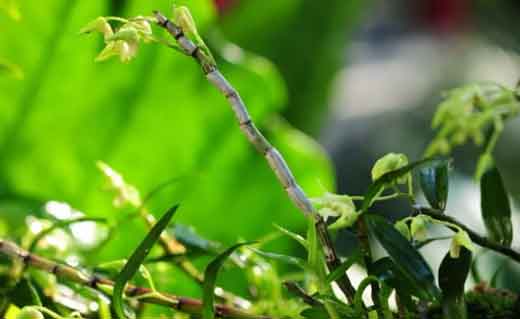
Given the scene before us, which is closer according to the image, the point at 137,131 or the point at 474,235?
the point at 474,235

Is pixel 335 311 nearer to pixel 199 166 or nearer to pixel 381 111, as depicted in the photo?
pixel 199 166

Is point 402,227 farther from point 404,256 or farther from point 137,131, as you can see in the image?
point 137,131

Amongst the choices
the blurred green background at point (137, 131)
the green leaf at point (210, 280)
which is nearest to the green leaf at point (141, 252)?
the green leaf at point (210, 280)

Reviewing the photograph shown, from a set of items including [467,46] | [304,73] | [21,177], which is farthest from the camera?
[467,46]

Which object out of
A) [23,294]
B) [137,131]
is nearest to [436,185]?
[23,294]

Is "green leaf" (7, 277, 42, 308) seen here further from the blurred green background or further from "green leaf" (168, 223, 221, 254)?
the blurred green background

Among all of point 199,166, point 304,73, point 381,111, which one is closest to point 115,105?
point 199,166
